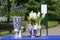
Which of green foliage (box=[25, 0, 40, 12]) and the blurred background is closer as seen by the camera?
the blurred background

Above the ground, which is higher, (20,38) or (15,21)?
(15,21)

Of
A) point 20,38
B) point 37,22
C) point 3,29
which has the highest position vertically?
point 37,22

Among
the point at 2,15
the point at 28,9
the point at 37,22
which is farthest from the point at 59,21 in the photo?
the point at 37,22

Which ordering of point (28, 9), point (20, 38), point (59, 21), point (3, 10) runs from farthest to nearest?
1. point (59, 21)
2. point (28, 9)
3. point (3, 10)
4. point (20, 38)

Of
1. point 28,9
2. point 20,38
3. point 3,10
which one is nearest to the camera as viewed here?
point 20,38

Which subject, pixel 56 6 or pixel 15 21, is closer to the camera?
pixel 15 21

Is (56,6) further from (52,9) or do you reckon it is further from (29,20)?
(29,20)

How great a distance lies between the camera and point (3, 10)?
1814 cm

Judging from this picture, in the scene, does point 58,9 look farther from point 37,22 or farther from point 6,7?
point 37,22

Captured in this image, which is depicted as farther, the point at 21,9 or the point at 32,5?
the point at 32,5

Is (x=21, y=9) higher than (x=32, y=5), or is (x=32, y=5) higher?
(x=32, y=5)

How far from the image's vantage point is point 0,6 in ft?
59.7

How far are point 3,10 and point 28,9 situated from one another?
2.45 metres

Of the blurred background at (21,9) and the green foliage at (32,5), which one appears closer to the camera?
the blurred background at (21,9)
